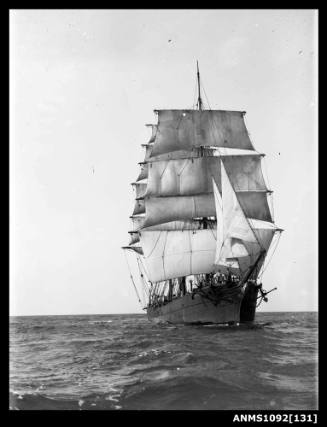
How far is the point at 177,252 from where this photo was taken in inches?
1976

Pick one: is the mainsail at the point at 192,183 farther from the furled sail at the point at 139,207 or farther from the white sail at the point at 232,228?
the furled sail at the point at 139,207

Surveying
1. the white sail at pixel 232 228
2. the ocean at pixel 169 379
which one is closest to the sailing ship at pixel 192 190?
the white sail at pixel 232 228

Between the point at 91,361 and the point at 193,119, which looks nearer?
the point at 91,361

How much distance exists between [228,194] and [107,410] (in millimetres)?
26073

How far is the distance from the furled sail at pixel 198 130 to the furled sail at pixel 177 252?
309 inches

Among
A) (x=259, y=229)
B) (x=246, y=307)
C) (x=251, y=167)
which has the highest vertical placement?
(x=251, y=167)

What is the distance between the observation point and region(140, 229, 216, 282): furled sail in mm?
48344

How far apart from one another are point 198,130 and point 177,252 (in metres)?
11.5

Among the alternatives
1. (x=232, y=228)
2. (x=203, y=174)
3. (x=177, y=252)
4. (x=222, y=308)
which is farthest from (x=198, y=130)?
(x=222, y=308)

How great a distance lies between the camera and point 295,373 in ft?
58.1

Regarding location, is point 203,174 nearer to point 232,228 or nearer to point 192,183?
point 192,183

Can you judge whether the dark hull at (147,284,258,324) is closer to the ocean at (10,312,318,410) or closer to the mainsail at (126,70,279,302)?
the mainsail at (126,70,279,302)
